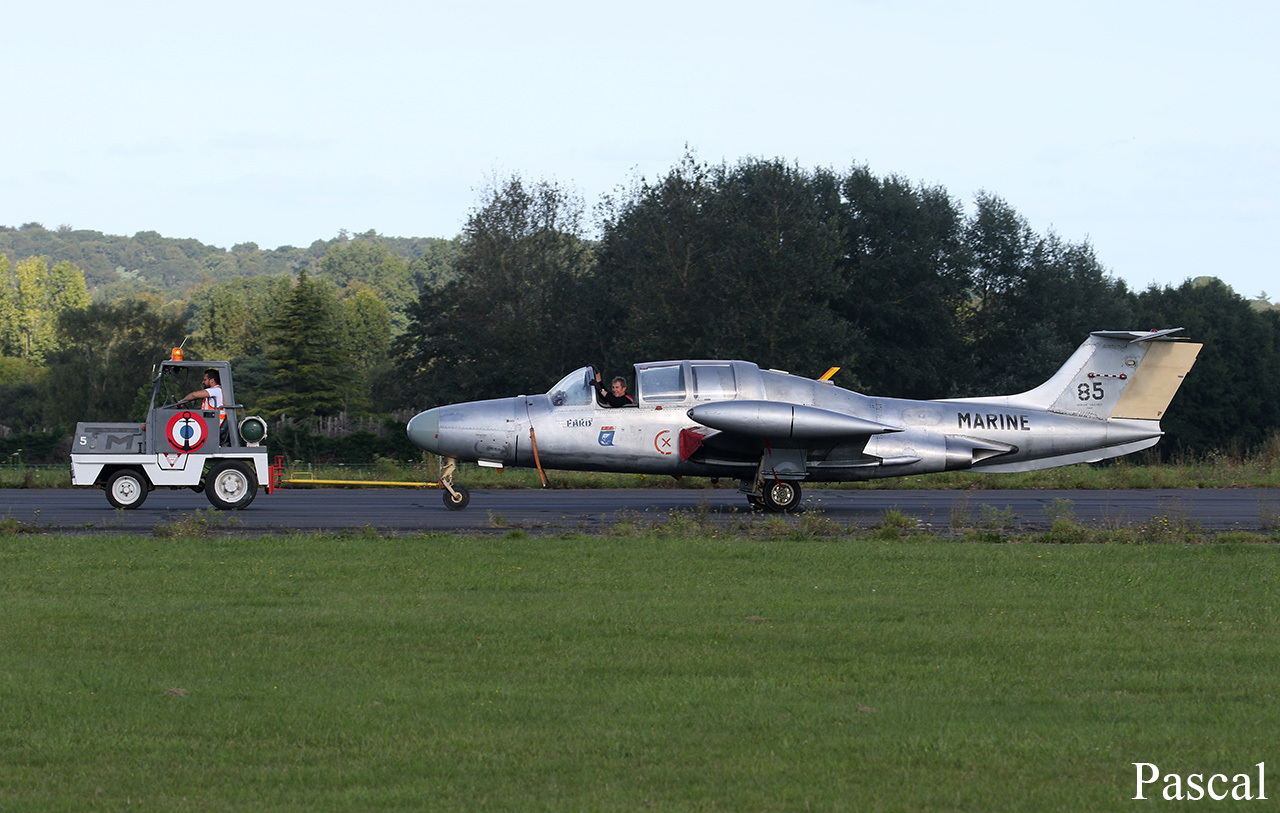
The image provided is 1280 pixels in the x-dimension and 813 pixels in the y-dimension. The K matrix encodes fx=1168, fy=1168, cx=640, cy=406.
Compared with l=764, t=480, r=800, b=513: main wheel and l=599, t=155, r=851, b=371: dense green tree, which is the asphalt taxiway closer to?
l=764, t=480, r=800, b=513: main wheel

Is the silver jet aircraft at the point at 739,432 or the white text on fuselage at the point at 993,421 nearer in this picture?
the silver jet aircraft at the point at 739,432

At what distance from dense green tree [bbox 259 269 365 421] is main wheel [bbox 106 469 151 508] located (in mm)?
49683

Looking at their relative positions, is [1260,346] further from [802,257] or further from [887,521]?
[887,521]

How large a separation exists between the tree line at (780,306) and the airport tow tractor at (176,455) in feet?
98.9

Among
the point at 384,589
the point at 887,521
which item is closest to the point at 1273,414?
the point at 887,521

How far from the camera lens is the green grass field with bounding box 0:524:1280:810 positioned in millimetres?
5500

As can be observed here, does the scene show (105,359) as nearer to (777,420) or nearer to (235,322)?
(235,322)

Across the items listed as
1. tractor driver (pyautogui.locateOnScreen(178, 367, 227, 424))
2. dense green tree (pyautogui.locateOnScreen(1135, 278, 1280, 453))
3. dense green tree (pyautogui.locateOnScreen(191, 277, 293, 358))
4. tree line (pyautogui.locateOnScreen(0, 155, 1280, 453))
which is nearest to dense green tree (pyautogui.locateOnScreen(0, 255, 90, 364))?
dense green tree (pyautogui.locateOnScreen(191, 277, 293, 358))

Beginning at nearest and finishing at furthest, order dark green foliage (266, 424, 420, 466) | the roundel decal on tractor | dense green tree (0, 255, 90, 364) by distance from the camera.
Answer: the roundel decal on tractor, dark green foliage (266, 424, 420, 466), dense green tree (0, 255, 90, 364)

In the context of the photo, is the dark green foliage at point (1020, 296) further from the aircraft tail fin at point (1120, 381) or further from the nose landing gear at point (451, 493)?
the nose landing gear at point (451, 493)

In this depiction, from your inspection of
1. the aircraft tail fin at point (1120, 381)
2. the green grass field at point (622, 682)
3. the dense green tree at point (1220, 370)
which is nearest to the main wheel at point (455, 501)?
the green grass field at point (622, 682)

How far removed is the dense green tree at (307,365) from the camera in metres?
68.9

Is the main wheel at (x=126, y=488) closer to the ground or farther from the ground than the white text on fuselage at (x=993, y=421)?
closer to the ground

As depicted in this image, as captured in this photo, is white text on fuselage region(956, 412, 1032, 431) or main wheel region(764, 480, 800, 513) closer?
main wheel region(764, 480, 800, 513)
